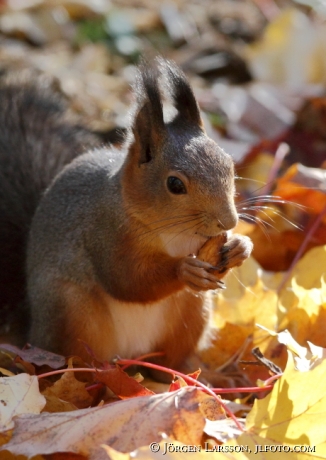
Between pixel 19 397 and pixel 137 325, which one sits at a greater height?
pixel 19 397

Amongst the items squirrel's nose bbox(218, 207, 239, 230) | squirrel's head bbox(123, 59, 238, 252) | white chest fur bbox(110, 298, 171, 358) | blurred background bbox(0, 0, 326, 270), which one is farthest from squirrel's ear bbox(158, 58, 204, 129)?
blurred background bbox(0, 0, 326, 270)

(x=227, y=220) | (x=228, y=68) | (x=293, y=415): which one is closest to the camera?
(x=293, y=415)

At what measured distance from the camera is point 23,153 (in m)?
2.16

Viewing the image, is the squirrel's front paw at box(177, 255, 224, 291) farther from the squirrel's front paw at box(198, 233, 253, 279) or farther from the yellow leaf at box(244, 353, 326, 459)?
the yellow leaf at box(244, 353, 326, 459)

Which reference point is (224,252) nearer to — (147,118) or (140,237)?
(140,237)

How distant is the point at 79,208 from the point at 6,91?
762 millimetres

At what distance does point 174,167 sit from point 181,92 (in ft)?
0.68

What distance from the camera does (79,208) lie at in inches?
70.3

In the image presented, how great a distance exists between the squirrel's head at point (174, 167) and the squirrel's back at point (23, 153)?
525 millimetres

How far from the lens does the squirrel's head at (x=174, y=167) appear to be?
56.5 inches

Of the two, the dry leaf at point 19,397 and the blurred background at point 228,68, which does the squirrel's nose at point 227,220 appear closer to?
the dry leaf at point 19,397

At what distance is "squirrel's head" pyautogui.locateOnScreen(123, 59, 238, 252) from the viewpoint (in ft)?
4.71

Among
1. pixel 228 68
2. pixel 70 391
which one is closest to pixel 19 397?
pixel 70 391

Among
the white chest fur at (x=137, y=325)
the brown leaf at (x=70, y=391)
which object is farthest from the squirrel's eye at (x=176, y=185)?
the brown leaf at (x=70, y=391)
